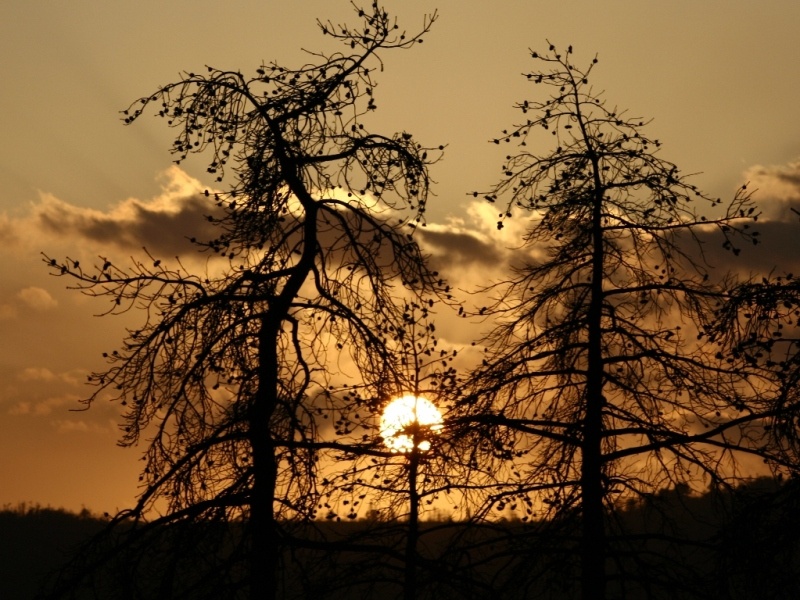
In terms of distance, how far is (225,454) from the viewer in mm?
12633

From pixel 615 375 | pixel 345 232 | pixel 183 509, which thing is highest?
pixel 345 232

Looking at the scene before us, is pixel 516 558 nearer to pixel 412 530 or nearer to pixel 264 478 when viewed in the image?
pixel 412 530

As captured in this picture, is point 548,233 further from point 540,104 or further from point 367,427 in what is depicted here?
point 367,427

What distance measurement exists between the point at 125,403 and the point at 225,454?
56.4 inches

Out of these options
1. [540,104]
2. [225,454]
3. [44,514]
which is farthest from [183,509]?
[44,514]

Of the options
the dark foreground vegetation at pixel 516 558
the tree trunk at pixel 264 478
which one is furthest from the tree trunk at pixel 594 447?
the tree trunk at pixel 264 478

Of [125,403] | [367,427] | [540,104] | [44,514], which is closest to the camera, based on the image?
[125,403]

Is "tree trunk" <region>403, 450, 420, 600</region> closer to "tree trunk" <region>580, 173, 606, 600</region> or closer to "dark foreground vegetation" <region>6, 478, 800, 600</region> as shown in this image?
"dark foreground vegetation" <region>6, 478, 800, 600</region>

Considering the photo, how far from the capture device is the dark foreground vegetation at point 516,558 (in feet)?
36.9

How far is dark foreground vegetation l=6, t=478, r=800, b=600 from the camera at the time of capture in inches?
443

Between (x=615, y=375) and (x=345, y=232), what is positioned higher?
(x=345, y=232)

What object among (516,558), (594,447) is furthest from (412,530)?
(594,447)

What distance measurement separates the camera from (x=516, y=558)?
1432 centimetres

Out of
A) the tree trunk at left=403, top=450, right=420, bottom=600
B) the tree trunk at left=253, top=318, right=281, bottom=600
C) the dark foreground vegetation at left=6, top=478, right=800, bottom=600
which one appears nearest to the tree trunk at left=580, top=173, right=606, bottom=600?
the dark foreground vegetation at left=6, top=478, right=800, bottom=600
